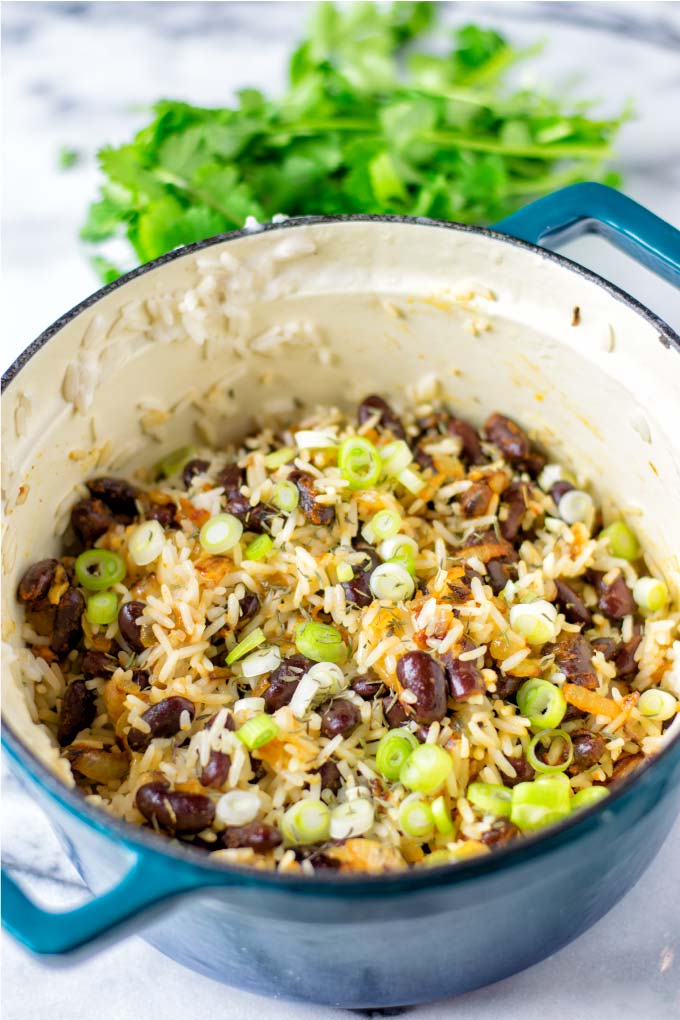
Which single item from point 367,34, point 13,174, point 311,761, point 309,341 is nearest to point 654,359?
point 309,341

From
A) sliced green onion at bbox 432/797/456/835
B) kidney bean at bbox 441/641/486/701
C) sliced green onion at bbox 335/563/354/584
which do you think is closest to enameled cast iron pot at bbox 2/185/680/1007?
sliced green onion at bbox 432/797/456/835

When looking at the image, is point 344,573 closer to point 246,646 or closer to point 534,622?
point 246,646

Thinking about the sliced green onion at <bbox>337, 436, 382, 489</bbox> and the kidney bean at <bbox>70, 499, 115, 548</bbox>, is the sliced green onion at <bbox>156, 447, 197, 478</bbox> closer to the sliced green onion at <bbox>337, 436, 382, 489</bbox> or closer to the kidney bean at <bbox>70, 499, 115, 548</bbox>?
the kidney bean at <bbox>70, 499, 115, 548</bbox>

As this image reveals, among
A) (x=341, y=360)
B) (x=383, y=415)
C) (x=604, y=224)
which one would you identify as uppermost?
(x=604, y=224)

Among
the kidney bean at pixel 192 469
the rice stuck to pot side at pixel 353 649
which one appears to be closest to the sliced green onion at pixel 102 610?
the rice stuck to pot side at pixel 353 649

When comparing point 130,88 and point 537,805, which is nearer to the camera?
point 537,805

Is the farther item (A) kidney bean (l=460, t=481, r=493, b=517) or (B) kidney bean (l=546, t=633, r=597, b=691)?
(A) kidney bean (l=460, t=481, r=493, b=517)

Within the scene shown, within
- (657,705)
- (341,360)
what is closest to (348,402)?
(341,360)
